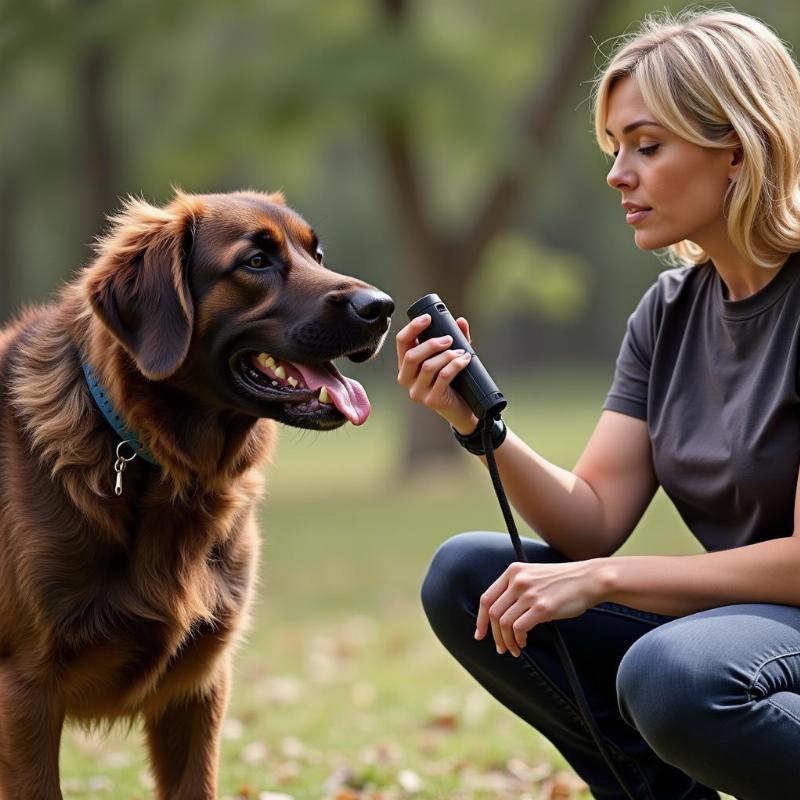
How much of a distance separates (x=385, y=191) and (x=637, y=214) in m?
15.0

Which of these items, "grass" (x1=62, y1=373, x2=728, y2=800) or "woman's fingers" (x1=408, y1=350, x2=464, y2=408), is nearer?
"woman's fingers" (x1=408, y1=350, x2=464, y2=408)

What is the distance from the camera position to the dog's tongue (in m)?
3.29

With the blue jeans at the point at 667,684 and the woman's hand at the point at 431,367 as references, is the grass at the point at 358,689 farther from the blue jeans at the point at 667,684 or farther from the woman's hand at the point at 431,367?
the woman's hand at the point at 431,367

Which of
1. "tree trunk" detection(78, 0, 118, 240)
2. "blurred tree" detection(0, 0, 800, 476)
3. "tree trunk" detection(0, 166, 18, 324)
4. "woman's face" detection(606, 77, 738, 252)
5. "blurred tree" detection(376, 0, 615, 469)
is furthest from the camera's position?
"tree trunk" detection(0, 166, 18, 324)

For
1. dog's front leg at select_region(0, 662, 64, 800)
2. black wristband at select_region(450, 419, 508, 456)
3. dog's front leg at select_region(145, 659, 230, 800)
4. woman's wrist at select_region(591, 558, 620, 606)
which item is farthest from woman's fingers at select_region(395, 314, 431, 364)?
dog's front leg at select_region(0, 662, 64, 800)

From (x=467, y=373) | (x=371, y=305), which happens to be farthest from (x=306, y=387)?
(x=467, y=373)

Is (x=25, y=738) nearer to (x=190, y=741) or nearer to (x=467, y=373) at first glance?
(x=190, y=741)

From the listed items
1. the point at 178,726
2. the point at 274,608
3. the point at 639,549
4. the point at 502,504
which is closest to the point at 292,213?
the point at 502,504

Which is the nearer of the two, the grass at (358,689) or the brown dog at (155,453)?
the brown dog at (155,453)

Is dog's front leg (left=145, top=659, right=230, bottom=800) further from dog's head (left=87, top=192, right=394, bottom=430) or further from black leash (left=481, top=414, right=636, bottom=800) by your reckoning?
black leash (left=481, top=414, right=636, bottom=800)

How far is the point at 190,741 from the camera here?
3.54 metres

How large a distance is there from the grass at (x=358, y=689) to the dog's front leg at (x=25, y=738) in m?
0.59

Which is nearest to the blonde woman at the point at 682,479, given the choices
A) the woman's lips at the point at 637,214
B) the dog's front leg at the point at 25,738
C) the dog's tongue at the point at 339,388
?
the woman's lips at the point at 637,214

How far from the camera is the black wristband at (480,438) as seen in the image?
3.13 meters
